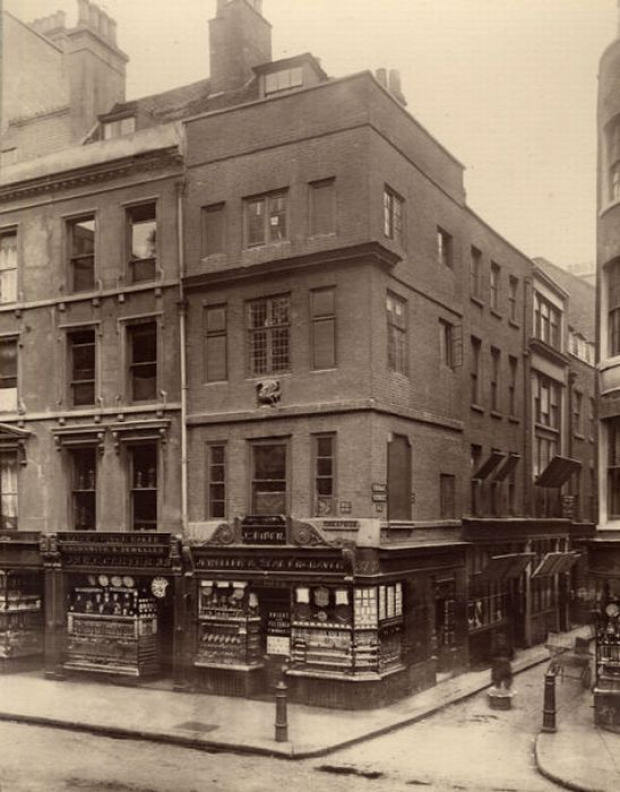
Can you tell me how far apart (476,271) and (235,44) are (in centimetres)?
971

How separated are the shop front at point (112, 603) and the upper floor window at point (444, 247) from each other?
1061cm

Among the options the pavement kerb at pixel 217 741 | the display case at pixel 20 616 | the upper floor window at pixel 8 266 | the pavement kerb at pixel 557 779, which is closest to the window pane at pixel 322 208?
the upper floor window at pixel 8 266

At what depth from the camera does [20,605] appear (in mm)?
25062

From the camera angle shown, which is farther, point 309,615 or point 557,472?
point 557,472

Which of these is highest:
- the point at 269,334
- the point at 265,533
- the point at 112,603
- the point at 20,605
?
the point at 269,334

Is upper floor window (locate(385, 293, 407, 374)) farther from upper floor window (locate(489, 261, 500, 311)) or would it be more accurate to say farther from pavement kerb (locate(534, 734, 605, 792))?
pavement kerb (locate(534, 734, 605, 792))

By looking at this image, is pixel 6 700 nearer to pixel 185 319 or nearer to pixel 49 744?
pixel 49 744

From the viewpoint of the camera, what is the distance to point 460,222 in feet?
87.8

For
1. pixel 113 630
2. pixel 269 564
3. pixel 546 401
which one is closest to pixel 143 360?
pixel 269 564

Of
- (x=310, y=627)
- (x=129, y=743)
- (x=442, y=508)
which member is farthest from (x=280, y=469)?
(x=129, y=743)

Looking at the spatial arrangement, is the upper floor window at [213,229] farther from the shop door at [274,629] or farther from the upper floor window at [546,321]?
the upper floor window at [546,321]

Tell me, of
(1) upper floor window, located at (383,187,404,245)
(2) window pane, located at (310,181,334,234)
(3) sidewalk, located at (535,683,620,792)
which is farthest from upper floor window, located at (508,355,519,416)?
(3) sidewalk, located at (535,683,620,792)

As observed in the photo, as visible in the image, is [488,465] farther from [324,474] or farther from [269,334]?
[269,334]

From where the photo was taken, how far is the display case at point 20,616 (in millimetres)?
24734
